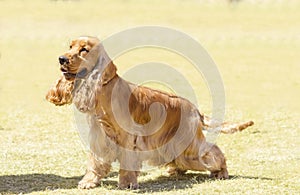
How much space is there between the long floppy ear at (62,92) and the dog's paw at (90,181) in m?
0.97

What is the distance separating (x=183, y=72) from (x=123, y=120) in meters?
15.4

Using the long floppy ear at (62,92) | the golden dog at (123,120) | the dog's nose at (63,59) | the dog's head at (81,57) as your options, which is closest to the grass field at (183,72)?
the golden dog at (123,120)

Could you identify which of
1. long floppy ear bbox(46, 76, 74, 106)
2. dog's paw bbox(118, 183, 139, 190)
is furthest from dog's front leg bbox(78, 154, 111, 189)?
long floppy ear bbox(46, 76, 74, 106)

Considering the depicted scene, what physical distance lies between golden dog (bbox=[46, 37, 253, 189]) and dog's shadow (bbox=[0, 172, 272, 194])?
221mm

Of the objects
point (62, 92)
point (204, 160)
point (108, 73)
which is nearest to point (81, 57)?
point (108, 73)

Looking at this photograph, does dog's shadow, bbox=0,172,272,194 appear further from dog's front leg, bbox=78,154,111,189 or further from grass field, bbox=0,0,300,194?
dog's front leg, bbox=78,154,111,189

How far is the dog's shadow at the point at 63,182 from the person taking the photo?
9072 mm

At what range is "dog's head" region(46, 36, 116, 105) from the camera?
8.55 m

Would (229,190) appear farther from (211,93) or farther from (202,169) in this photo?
(211,93)

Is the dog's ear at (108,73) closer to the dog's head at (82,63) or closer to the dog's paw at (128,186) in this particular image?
the dog's head at (82,63)

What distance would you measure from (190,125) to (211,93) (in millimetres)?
8666

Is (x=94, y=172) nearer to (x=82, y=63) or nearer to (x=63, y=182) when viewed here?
(x=63, y=182)

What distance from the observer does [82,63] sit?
8617mm

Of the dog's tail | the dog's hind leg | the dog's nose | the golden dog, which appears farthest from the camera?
the dog's tail
